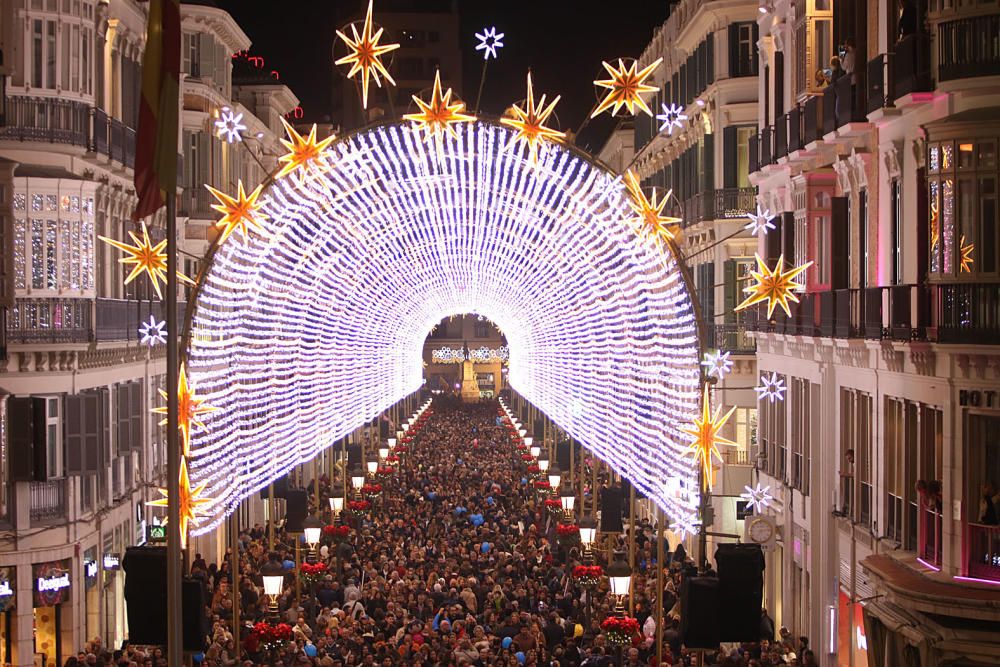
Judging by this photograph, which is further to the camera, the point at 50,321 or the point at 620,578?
the point at 50,321

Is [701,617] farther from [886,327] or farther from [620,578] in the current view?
[620,578]

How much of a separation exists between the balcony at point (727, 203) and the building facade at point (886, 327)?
7789 millimetres

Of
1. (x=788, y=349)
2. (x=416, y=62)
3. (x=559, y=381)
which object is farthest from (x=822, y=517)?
(x=416, y=62)

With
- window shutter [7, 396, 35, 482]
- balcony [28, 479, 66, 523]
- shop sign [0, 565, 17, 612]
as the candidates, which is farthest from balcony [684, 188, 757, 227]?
shop sign [0, 565, 17, 612]

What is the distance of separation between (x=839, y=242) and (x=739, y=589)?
852 centimetres

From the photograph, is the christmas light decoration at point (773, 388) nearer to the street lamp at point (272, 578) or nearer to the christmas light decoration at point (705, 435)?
the street lamp at point (272, 578)

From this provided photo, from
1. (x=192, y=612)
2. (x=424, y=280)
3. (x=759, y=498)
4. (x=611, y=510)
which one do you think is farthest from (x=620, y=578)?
(x=424, y=280)

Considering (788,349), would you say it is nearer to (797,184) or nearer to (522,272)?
(797,184)

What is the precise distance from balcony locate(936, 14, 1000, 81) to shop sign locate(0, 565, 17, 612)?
15.3 meters

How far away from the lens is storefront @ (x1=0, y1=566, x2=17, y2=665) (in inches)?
961

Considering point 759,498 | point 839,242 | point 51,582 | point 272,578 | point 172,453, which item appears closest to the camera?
point 172,453

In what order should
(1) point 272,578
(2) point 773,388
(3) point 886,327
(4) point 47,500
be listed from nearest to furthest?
1. (3) point 886,327
2. (1) point 272,578
3. (4) point 47,500
4. (2) point 773,388

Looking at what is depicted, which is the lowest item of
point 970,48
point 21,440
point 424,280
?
point 21,440

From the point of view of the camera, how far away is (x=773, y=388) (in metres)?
28.8
